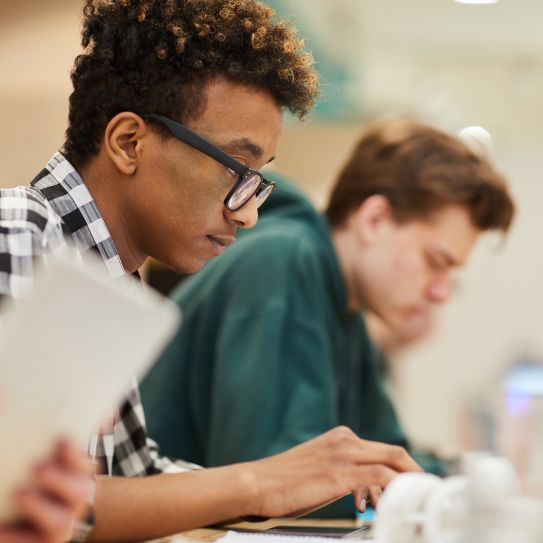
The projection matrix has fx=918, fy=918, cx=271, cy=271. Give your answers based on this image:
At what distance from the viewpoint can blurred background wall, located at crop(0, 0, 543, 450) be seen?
399 cm

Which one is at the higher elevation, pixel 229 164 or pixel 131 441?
pixel 229 164

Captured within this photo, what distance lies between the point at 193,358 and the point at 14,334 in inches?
48.7

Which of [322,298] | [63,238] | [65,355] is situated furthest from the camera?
[322,298]

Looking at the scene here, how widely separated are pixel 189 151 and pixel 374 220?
0.96 meters

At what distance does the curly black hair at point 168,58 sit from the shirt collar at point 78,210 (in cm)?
6

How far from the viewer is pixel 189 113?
1156 millimetres

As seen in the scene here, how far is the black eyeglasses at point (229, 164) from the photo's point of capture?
3.77ft

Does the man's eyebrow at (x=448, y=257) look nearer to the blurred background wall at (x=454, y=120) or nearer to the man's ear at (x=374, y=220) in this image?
the man's ear at (x=374, y=220)

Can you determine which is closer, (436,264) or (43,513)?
(43,513)

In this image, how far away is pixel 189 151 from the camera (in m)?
1.16

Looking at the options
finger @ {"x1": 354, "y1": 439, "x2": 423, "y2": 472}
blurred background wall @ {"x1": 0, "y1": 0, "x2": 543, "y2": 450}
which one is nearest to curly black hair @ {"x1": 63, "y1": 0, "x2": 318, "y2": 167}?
finger @ {"x1": 354, "y1": 439, "x2": 423, "y2": 472}

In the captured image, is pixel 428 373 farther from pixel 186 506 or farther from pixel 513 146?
pixel 186 506

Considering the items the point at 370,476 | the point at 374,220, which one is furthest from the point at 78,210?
the point at 374,220

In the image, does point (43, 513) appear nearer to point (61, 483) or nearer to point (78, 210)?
point (61, 483)
